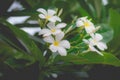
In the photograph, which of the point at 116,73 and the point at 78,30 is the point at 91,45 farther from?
the point at 116,73

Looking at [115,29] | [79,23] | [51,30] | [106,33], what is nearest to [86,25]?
[79,23]

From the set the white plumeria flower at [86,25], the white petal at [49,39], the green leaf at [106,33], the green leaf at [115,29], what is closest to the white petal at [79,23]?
the white plumeria flower at [86,25]

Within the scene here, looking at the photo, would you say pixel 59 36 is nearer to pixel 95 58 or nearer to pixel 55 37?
pixel 55 37

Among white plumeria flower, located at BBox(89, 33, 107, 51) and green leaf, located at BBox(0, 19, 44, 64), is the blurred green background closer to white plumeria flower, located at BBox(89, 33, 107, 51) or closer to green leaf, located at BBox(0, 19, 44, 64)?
green leaf, located at BBox(0, 19, 44, 64)

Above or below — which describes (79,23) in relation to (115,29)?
below

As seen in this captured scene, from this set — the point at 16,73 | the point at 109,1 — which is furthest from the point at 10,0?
the point at 109,1

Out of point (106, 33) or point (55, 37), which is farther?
point (106, 33)

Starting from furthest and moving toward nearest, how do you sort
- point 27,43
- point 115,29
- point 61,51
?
point 115,29
point 27,43
point 61,51

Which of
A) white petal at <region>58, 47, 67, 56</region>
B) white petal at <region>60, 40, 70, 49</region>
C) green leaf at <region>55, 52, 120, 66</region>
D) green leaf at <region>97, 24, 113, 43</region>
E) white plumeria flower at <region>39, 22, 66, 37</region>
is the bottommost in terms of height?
white petal at <region>58, 47, 67, 56</region>

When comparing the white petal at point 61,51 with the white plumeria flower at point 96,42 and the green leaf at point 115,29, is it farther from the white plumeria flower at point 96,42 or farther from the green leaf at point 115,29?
the green leaf at point 115,29

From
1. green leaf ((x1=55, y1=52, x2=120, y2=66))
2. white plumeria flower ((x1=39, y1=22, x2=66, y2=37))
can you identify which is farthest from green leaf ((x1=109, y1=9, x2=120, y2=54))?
white plumeria flower ((x1=39, y1=22, x2=66, y2=37))
